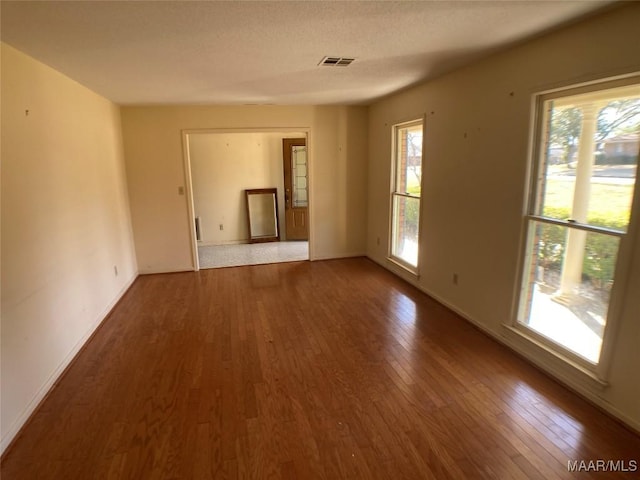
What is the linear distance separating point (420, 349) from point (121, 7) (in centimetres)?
300

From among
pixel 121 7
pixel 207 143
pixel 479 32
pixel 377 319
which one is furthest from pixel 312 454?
pixel 207 143

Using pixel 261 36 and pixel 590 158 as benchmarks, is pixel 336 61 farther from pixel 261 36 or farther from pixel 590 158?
pixel 590 158

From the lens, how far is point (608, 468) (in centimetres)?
179

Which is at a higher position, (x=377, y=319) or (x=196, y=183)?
(x=196, y=183)

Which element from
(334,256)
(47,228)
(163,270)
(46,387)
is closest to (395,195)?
(334,256)

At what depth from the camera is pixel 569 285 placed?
250cm

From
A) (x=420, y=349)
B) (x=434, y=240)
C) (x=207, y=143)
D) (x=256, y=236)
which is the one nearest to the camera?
(x=420, y=349)

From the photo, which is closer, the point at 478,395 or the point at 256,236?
the point at 478,395

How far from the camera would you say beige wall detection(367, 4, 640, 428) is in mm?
2061

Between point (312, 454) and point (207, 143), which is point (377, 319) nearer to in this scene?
point (312, 454)

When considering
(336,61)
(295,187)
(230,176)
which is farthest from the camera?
(295,187)

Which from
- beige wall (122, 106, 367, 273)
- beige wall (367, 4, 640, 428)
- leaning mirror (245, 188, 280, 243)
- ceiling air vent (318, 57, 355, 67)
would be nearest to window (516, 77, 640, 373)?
beige wall (367, 4, 640, 428)

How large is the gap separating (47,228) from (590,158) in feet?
12.3

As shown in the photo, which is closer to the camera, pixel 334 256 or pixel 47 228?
pixel 47 228
